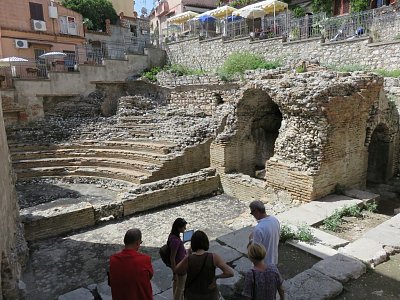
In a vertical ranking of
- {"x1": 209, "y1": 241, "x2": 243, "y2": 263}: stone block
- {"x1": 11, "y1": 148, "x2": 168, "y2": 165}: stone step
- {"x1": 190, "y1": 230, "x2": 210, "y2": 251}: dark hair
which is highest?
{"x1": 190, "y1": 230, "x2": 210, "y2": 251}: dark hair

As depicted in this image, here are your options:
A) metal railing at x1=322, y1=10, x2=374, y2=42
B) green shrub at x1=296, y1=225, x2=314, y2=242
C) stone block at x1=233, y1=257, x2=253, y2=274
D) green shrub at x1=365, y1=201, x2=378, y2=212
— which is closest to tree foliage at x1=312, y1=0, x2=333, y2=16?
metal railing at x1=322, y1=10, x2=374, y2=42

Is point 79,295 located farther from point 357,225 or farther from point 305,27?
point 305,27

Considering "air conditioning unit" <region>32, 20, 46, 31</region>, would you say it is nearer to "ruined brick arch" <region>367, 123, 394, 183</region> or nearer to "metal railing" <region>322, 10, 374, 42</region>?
"metal railing" <region>322, 10, 374, 42</region>

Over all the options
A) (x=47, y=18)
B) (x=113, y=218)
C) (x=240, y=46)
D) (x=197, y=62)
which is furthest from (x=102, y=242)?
(x=47, y=18)

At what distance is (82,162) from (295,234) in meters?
9.16

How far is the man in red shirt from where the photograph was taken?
9.58 ft

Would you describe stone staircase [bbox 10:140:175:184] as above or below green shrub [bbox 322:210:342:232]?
above

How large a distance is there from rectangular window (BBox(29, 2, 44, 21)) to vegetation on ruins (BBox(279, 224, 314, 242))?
774 inches

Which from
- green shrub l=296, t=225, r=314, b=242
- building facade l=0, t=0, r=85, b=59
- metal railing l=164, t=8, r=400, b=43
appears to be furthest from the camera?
building facade l=0, t=0, r=85, b=59

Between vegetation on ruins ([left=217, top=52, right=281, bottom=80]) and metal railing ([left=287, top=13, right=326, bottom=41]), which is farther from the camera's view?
metal railing ([left=287, top=13, right=326, bottom=41])

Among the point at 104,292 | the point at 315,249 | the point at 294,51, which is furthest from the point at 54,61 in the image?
the point at 315,249

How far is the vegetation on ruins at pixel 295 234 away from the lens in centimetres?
554

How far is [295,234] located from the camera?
A: 5.66 m

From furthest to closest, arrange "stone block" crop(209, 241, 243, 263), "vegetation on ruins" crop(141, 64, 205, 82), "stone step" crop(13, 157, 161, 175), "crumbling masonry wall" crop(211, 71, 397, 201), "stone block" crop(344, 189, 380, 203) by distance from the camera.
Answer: "vegetation on ruins" crop(141, 64, 205, 82), "stone step" crop(13, 157, 161, 175), "crumbling masonry wall" crop(211, 71, 397, 201), "stone block" crop(344, 189, 380, 203), "stone block" crop(209, 241, 243, 263)
